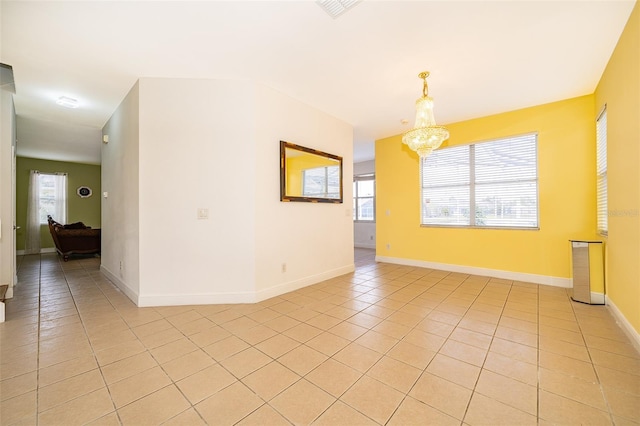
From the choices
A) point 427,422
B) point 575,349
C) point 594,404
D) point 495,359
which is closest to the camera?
point 427,422

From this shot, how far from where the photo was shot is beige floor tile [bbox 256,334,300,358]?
2.08 metres

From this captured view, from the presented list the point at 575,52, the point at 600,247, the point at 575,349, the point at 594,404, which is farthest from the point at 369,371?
the point at 575,52

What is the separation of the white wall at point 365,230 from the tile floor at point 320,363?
5065 millimetres

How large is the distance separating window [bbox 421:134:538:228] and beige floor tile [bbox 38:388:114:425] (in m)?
5.18

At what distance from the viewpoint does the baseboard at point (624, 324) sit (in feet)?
6.97

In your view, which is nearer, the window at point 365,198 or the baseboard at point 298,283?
the baseboard at point 298,283

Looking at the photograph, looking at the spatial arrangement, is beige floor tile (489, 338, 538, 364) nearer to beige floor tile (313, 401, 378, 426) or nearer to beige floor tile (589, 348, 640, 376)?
beige floor tile (589, 348, 640, 376)

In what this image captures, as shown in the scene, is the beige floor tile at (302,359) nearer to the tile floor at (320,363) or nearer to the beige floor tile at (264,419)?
the tile floor at (320,363)

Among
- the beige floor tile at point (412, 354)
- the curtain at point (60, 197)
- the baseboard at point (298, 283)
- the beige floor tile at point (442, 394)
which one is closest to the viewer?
the beige floor tile at point (442, 394)

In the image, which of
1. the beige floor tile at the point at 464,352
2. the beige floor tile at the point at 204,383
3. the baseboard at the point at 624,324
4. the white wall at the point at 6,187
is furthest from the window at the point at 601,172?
the white wall at the point at 6,187

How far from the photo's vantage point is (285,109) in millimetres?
3615

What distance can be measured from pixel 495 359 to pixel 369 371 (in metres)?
1.01

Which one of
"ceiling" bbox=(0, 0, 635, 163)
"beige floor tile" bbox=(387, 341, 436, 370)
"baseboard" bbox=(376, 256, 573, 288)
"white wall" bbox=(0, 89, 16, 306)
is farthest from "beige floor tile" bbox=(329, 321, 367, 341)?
"white wall" bbox=(0, 89, 16, 306)

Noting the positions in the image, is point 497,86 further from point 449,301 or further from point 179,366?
point 179,366
